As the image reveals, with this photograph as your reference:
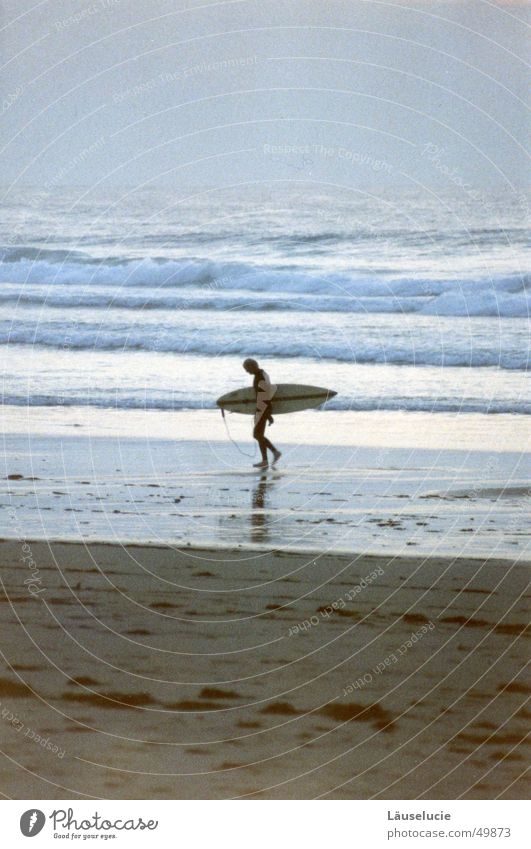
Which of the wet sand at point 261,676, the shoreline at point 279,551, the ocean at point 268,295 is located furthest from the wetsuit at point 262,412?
the wet sand at point 261,676

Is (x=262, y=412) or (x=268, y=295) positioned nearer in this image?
(x=262, y=412)

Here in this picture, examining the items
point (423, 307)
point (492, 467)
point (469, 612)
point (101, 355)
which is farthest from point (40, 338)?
point (469, 612)

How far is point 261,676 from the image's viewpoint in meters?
3.65

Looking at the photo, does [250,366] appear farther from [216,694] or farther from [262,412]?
[216,694]

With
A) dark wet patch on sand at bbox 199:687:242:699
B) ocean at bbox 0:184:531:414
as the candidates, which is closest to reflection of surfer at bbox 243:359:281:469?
ocean at bbox 0:184:531:414

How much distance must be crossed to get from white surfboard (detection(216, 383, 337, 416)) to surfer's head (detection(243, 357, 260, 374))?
0.17 m

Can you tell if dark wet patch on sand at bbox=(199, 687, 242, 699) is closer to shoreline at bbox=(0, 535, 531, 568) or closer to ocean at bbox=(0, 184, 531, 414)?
shoreline at bbox=(0, 535, 531, 568)

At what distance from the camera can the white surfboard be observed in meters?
5.06

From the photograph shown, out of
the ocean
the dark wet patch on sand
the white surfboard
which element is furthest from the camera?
the white surfboard

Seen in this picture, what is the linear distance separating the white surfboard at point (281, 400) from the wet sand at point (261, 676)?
3.46 ft
